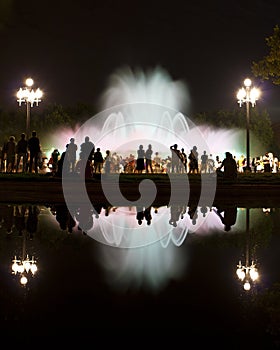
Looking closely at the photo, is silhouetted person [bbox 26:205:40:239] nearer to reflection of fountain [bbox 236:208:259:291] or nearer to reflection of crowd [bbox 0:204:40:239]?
reflection of crowd [bbox 0:204:40:239]

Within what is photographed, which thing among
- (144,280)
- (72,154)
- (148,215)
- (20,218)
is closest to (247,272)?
(144,280)

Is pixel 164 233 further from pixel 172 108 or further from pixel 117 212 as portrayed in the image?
pixel 172 108

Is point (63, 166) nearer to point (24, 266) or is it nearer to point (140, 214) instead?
point (140, 214)

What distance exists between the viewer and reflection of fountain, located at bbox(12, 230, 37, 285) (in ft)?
17.6

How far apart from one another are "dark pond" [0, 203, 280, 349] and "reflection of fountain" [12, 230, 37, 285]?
4 cm

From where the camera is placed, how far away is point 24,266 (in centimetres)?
589

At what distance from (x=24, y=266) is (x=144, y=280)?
Answer: 1.40 meters

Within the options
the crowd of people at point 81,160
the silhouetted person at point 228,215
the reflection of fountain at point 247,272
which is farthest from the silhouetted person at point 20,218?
the crowd of people at point 81,160

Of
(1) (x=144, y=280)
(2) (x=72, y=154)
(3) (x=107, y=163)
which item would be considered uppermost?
(3) (x=107, y=163)

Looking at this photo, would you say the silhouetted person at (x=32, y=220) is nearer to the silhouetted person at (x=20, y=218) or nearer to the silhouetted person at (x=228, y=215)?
the silhouetted person at (x=20, y=218)

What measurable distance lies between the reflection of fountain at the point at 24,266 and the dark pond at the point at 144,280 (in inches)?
1.4

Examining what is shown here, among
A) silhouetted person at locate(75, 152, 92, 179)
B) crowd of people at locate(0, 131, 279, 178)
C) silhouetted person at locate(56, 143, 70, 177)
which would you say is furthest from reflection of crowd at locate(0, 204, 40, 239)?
crowd of people at locate(0, 131, 279, 178)

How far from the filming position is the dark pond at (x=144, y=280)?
3.71 meters

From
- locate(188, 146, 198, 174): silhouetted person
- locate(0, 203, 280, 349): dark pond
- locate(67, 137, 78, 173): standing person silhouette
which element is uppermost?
locate(188, 146, 198, 174): silhouetted person
